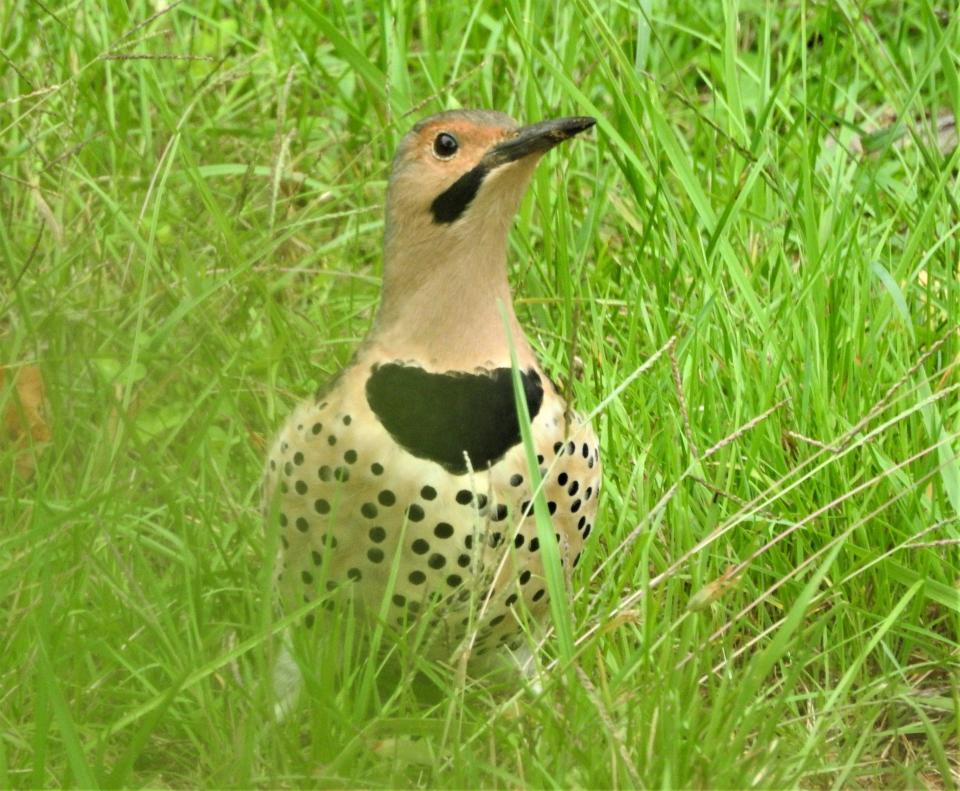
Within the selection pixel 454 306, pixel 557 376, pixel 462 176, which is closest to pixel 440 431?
pixel 454 306

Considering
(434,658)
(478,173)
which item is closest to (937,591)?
(434,658)

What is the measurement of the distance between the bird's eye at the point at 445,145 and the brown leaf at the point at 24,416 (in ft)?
3.66

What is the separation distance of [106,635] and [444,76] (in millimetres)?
2287

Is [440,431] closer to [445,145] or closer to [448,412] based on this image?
[448,412]

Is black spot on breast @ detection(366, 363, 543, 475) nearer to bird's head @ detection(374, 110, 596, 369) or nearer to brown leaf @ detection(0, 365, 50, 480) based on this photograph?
bird's head @ detection(374, 110, 596, 369)

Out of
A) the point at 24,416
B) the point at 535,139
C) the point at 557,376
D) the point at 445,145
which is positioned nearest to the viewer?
the point at 535,139

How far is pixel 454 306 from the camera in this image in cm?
313

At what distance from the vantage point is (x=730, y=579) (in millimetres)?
2953

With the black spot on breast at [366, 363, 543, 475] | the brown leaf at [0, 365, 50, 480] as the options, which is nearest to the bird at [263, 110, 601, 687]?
the black spot on breast at [366, 363, 543, 475]

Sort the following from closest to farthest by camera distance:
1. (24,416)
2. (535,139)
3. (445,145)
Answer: (535,139)
(445,145)
(24,416)

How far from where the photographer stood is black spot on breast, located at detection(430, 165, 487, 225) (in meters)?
3.12

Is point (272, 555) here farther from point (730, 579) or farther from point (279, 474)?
point (730, 579)

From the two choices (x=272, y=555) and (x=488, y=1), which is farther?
(x=488, y=1)

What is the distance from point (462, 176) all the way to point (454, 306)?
222 mm
